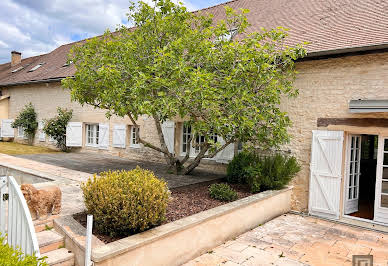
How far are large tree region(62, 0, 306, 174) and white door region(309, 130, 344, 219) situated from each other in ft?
3.18

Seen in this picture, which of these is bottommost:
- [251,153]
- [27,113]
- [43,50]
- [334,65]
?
[251,153]

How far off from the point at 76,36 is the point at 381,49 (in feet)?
56.7

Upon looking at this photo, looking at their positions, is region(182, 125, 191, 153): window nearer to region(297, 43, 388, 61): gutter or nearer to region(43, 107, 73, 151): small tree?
region(297, 43, 388, 61): gutter

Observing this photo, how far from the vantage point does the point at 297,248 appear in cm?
482

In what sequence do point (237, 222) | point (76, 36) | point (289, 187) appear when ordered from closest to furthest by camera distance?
1. point (237, 222)
2. point (289, 187)
3. point (76, 36)

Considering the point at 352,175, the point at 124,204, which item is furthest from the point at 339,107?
the point at 124,204

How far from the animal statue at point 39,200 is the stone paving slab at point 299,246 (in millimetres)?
2322

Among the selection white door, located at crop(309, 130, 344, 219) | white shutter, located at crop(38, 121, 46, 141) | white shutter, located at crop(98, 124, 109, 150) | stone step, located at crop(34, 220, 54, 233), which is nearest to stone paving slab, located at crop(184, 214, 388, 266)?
white door, located at crop(309, 130, 344, 219)

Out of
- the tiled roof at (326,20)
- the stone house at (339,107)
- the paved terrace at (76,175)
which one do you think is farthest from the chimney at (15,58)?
the stone house at (339,107)

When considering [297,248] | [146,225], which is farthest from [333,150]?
[146,225]

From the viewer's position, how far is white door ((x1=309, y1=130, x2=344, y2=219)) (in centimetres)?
642

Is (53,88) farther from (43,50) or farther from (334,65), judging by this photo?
(334,65)

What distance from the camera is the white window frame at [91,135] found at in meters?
13.1

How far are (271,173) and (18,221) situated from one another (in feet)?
17.4
